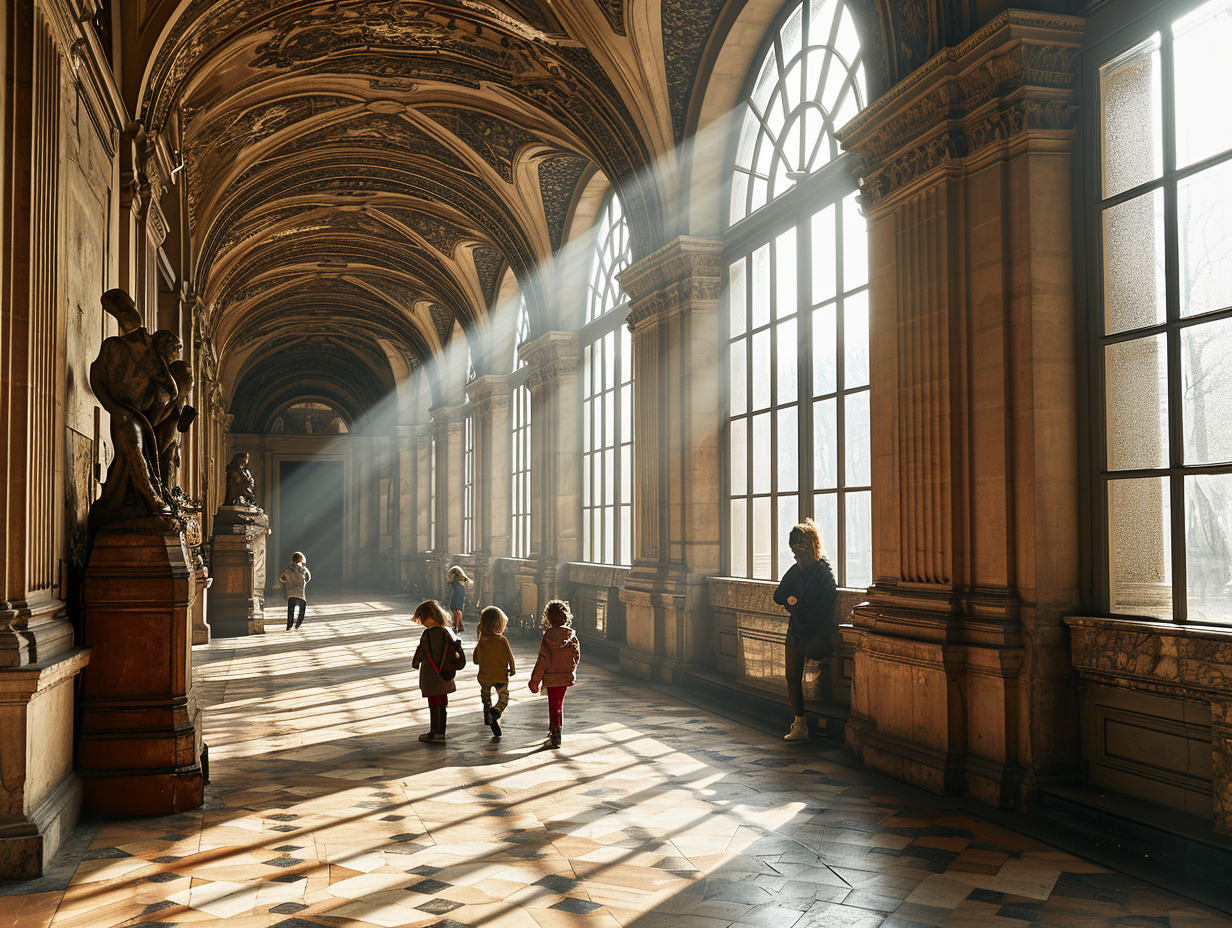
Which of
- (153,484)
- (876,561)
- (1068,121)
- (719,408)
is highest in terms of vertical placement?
(1068,121)

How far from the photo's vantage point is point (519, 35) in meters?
10.8

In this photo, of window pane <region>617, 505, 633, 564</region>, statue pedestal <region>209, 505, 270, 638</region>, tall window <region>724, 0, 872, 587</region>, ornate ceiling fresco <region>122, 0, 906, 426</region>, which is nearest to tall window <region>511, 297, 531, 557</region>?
ornate ceiling fresco <region>122, 0, 906, 426</region>

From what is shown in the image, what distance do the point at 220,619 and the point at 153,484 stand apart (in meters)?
11.7

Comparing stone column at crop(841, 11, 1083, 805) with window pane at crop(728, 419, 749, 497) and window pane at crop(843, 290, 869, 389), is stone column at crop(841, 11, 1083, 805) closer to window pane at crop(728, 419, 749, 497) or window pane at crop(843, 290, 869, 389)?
window pane at crop(843, 290, 869, 389)

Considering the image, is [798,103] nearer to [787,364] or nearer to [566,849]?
[787,364]

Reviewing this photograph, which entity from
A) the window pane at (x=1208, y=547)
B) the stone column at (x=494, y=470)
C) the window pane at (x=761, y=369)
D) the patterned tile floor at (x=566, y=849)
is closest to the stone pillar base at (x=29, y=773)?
the patterned tile floor at (x=566, y=849)

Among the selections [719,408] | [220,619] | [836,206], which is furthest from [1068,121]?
[220,619]

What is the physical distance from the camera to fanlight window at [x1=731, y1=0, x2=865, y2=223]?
803cm

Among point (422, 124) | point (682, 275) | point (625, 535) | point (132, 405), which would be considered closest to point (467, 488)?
point (422, 124)

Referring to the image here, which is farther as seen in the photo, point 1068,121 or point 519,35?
point 519,35

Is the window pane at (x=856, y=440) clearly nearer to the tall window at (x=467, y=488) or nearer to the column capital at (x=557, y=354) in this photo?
the column capital at (x=557, y=354)

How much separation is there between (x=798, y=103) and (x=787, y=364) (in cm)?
226

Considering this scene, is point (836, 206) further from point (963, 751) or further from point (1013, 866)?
point (1013, 866)

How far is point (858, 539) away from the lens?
7578mm
